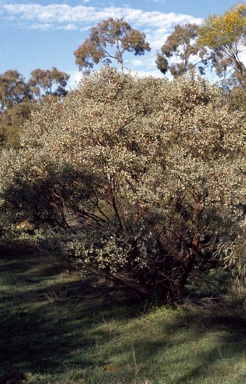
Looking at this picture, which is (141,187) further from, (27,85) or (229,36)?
(27,85)

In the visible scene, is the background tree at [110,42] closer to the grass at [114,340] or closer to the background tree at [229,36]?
the background tree at [229,36]

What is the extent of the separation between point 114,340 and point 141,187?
110 inches

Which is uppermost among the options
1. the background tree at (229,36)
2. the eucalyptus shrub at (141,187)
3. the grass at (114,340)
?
the background tree at (229,36)

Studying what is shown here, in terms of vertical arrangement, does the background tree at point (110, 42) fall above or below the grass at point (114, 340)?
above

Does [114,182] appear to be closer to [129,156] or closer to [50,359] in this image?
[129,156]

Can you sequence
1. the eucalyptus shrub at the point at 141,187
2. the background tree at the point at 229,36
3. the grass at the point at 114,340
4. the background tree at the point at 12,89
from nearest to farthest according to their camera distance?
the grass at the point at 114,340 < the eucalyptus shrub at the point at 141,187 < the background tree at the point at 229,36 < the background tree at the point at 12,89

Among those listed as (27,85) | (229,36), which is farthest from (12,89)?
(229,36)

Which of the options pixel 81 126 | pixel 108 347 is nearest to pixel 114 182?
pixel 81 126

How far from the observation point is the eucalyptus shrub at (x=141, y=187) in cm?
1027

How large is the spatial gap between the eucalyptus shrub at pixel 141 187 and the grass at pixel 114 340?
33.7 inches

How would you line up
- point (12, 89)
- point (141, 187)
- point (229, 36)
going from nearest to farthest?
point (141, 187)
point (229, 36)
point (12, 89)

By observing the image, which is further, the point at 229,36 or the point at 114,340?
the point at 229,36

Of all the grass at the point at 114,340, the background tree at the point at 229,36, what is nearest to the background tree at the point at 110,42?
the background tree at the point at 229,36

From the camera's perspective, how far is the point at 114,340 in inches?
401
